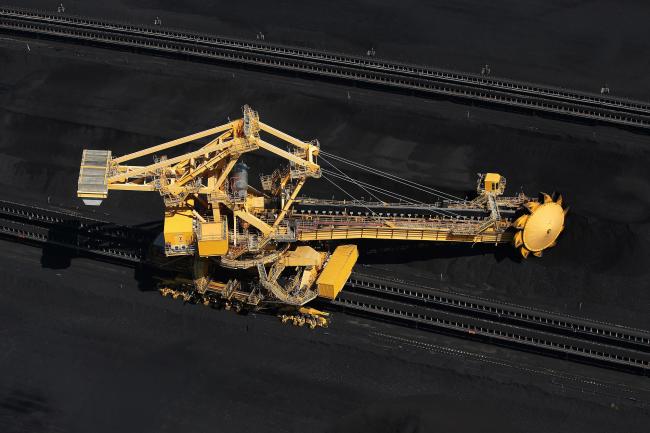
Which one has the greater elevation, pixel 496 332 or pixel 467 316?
pixel 467 316

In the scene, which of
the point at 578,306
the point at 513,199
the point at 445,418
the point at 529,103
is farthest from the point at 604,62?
the point at 445,418

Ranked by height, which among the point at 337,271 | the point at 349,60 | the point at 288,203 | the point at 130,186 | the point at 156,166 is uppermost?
the point at 349,60

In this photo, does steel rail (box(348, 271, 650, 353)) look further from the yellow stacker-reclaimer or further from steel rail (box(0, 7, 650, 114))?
steel rail (box(0, 7, 650, 114))

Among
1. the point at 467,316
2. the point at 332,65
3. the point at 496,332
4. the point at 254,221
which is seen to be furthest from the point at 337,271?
the point at 332,65

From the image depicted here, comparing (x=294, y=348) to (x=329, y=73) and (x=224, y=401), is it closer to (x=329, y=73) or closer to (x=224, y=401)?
(x=224, y=401)

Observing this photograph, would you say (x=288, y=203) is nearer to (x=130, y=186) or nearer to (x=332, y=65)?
(x=130, y=186)

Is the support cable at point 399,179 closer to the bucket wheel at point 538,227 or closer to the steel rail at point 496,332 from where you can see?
the bucket wheel at point 538,227

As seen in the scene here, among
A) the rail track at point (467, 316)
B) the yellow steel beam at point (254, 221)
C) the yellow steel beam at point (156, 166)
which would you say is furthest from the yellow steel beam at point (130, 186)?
the rail track at point (467, 316)
